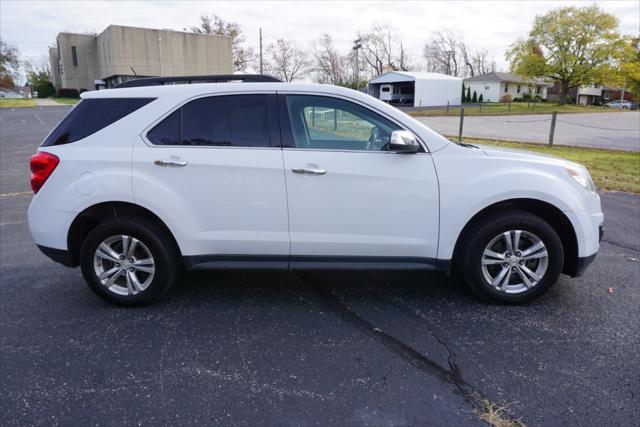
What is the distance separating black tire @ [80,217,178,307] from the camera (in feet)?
12.3

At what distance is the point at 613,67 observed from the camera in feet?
177

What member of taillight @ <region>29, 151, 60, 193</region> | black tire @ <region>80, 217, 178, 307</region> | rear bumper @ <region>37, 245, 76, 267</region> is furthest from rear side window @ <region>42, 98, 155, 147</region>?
rear bumper @ <region>37, 245, 76, 267</region>

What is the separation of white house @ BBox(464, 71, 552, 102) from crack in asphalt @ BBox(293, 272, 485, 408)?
229 ft

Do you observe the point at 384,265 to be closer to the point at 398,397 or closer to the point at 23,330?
the point at 398,397

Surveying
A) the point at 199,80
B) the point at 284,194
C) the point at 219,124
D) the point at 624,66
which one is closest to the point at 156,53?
the point at 624,66

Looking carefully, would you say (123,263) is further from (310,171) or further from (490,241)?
(490,241)

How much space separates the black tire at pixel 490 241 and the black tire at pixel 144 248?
7.82 feet

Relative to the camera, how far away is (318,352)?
3.21 meters

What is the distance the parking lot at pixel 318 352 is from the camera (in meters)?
2.63

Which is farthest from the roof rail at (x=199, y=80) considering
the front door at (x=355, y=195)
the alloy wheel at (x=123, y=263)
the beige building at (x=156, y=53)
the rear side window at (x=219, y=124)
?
the beige building at (x=156, y=53)

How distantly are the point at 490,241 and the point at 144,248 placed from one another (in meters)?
2.79

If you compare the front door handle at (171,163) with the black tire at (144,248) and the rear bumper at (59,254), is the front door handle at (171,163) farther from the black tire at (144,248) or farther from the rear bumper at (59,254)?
the rear bumper at (59,254)

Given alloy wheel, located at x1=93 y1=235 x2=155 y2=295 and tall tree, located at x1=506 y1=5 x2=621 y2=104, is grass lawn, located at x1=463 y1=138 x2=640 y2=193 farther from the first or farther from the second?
tall tree, located at x1=506 y1=5 x2=621 y2=104

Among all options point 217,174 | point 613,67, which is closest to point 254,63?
point 613,67
